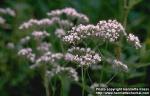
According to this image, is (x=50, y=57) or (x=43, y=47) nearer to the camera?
(x=50, y=57)

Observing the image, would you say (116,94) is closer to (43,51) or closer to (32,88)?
(43,51)

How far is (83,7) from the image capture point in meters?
6.65

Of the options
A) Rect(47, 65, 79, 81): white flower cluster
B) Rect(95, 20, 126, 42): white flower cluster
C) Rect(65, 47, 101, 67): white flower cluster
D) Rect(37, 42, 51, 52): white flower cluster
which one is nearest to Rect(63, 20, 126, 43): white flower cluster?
Rect(95, 20, 126, 42): white flower cluster

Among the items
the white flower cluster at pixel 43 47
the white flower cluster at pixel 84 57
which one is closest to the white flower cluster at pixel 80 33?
the white flower cluster at pixel 84 57

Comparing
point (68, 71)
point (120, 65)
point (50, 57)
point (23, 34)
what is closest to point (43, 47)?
point (50, 57)

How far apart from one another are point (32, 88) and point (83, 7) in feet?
4.60

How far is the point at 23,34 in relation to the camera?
6.16 m

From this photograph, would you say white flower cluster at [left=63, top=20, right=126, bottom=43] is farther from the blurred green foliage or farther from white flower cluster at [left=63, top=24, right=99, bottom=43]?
the blurred green foliage

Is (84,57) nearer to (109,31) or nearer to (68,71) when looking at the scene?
(109,31)

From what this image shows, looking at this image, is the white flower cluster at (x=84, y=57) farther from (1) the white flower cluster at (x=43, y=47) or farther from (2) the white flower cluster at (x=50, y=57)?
(1) the white flower cluster at (x=43, y=47)

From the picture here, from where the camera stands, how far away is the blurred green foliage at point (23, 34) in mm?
5766

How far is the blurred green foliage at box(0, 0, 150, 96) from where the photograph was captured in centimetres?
577

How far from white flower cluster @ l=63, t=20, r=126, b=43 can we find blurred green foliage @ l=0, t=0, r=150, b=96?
175 cm

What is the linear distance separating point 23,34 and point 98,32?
280cm
